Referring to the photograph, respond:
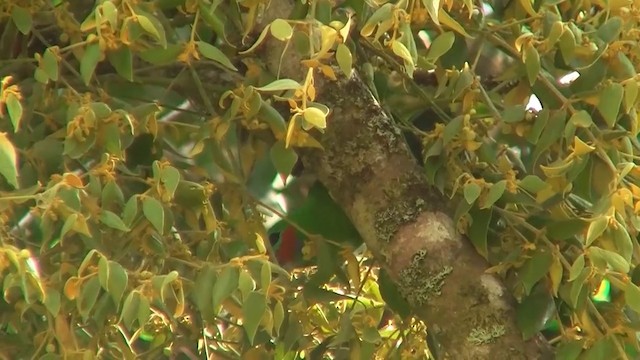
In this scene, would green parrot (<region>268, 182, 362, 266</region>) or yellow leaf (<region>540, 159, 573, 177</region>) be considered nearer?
yellow leaf (<region>540, 159, 573, 177</region>)

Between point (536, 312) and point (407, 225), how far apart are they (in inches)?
4.9

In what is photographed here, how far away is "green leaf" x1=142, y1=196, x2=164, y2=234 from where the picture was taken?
0.70m

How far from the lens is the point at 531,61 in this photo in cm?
77

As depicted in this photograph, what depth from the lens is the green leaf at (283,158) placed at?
2.61 feet

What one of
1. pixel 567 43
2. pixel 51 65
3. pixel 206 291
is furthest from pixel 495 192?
pixel 51 65

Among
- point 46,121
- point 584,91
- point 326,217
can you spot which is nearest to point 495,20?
point 584,91

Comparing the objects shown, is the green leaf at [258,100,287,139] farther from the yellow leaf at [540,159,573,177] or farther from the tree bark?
the yellow leaf at [540,159,573,177]

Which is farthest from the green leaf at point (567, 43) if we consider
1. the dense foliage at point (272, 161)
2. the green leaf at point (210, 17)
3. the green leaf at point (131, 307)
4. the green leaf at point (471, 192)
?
the green leaf at point (131, 307)

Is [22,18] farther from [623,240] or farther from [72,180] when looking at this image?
[623,240]

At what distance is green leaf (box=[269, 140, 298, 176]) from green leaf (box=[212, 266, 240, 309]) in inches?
4.5

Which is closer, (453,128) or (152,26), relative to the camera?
(152,26)

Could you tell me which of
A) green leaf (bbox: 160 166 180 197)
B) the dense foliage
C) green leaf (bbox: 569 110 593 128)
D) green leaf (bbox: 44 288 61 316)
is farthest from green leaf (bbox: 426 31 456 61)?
green leaf (bbox: 44 288 61 316)

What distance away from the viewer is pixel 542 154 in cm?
83

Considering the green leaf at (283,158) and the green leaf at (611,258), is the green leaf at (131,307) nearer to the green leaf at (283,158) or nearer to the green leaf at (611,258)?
the green leaf at (283,158)
